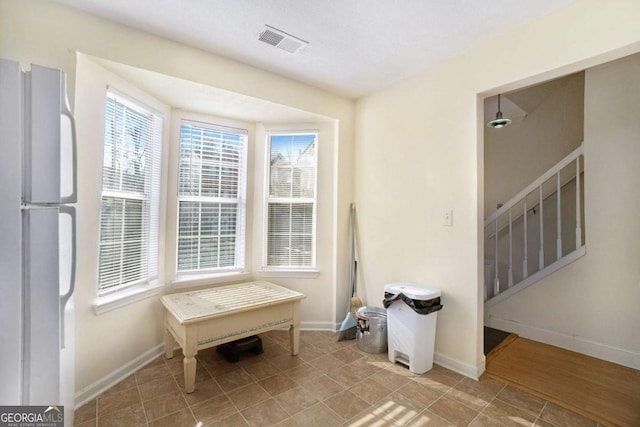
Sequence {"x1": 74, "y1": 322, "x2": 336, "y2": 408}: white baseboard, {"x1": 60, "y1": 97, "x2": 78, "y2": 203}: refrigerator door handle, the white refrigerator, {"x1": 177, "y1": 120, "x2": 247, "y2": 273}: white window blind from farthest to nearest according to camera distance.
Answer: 1. {"x1": 177, "y1": 120, "x2": 247, "y2": 273}: white window blind
2. {"x1": 74, "y1": 322, "x2": 336, "y2": 408}: white baseboard
3. {"x1": 60, "y1": 97, "x2": 78, "y2": 203}: refrigerator door handle
4. the white refrigerator

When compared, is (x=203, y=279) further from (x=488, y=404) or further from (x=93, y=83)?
(x=488, y=404)

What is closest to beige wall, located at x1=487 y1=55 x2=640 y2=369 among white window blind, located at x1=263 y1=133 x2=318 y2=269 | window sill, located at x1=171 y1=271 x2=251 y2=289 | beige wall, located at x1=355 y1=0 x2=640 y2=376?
beige wall, located at x1=355 y1=0 x2=640 y2=376

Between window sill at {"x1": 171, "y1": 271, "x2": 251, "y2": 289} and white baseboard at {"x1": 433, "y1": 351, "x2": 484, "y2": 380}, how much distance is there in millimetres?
2095

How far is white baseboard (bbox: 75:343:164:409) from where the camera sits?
1905 millimetres

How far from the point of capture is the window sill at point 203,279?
2768 millimetres

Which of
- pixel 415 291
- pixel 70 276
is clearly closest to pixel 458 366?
pixel 415 291

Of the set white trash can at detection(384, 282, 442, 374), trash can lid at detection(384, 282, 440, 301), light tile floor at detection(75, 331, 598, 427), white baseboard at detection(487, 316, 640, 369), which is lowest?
light tile floor at detection(75, 331, 598, 427)

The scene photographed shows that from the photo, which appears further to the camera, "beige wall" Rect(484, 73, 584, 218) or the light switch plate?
"beige wall" Rect(484, 73, 584, 218)

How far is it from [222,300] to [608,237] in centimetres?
349

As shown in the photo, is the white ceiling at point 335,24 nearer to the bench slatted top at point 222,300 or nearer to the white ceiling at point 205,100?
the white ceiling at point 205,100

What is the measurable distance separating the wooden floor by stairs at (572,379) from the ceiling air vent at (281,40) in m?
3.09

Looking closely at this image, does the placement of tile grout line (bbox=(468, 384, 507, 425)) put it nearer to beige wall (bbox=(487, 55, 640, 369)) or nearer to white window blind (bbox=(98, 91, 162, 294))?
beige wall (bbox=(487, 55, 640, 369))

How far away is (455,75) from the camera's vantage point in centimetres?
241

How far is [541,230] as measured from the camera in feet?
9.92
